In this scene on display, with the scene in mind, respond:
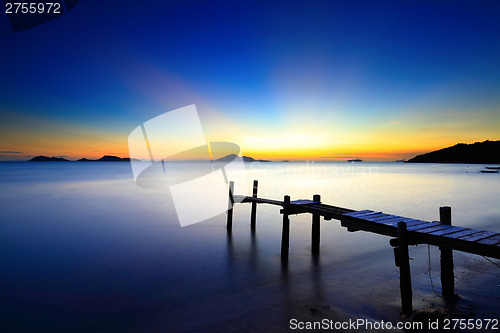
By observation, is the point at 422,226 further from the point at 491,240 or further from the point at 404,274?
the point at 491,240

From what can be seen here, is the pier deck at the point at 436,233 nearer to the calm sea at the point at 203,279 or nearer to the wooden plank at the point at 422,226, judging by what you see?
the wooden plank at the point at 422,226

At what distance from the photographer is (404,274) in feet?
19.3

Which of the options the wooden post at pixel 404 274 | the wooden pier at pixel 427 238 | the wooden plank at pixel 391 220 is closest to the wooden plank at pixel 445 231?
the wooden pier at pixel 427 238

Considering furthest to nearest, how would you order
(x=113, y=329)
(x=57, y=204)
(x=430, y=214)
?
(x=57, y=204), (x=430, y=214), (x=113, y=329)

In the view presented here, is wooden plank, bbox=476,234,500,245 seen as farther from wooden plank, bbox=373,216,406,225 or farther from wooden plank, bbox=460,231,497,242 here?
wooden plank, bbox=373,216,406,225

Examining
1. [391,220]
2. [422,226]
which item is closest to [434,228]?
[422,226]

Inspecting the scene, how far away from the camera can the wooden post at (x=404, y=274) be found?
229 inches

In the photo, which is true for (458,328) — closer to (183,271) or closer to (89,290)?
(183,271)

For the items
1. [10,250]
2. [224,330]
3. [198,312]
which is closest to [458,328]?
[224,330]

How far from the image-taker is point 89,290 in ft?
25.2

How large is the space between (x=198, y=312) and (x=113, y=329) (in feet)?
5.75

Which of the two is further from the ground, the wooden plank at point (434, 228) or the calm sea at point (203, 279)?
the wooden plank at point (434, 228)

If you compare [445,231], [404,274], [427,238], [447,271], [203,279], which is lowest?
[203,279]

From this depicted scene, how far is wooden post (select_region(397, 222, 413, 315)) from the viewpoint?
19.1ft
